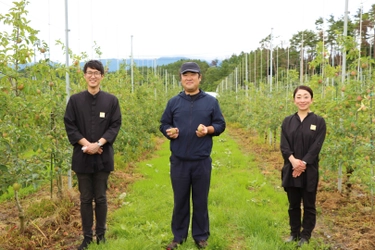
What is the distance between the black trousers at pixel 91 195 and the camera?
3.59m

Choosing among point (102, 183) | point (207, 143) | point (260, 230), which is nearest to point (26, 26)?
point (102, 183)

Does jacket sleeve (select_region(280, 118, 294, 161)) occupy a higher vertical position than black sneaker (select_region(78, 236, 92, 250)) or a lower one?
higher

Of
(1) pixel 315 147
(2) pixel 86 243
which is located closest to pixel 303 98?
(1) pixel 315 147

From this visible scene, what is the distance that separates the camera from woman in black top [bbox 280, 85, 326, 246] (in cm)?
360

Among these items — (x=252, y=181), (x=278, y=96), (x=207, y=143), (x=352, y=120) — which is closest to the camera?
(x=207, y=143)

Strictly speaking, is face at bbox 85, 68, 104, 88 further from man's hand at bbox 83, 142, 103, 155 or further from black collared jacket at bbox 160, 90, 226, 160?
black collared jacket at bbox 160, 90, 226, 160

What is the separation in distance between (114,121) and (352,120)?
3.43 metres

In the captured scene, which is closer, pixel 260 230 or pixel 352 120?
pixel 260 230

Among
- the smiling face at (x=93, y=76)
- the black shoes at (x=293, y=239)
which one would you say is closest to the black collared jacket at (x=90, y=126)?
the smiling face at (x=93, y=76)

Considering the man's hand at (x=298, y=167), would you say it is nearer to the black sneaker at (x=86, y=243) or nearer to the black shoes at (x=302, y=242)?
the black shoes at (x=302, y=242)

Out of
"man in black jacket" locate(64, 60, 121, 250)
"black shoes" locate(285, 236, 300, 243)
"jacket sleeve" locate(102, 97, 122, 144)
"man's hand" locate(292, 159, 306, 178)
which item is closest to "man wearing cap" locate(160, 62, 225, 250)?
"jacket sleeve" locate(102, 97, 122, 144)

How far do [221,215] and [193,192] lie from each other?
1.29 metres

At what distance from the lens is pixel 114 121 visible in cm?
363

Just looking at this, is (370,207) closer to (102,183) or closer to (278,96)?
(102,183)
